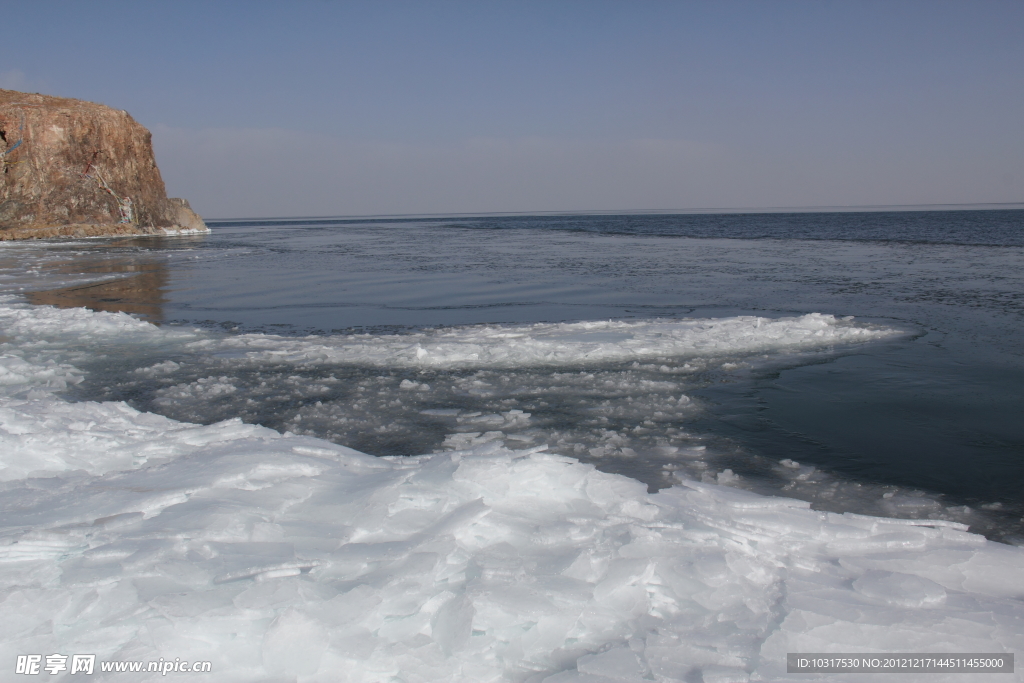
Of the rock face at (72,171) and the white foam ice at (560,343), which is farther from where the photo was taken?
the rock face at (72,171)

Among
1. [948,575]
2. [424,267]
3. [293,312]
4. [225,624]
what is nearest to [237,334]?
[293,312]

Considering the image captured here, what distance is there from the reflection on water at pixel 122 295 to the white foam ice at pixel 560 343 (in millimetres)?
3424

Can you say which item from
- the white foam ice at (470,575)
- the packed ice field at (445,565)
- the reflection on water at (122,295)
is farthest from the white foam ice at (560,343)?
the reflection on water at (122,295)

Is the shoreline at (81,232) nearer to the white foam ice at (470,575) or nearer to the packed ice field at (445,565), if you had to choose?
the packed ice field at (445,565)

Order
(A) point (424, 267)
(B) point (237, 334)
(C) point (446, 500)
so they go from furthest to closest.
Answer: (A) point (424, 267) → (B) point (237, 334) → (C) point (446, 500)

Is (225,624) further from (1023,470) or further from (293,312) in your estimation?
(293,312)

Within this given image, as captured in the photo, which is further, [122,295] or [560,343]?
[122,295]

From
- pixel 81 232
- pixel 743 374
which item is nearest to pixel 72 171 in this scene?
pixel 81 232

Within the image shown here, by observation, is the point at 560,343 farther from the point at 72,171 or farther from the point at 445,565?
the point at 72,171

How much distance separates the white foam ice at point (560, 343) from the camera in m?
5.75

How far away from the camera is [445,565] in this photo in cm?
207

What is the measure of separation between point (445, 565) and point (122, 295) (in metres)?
11.0

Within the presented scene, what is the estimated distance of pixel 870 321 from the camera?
7.86 meters

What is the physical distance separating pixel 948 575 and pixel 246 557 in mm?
2422
